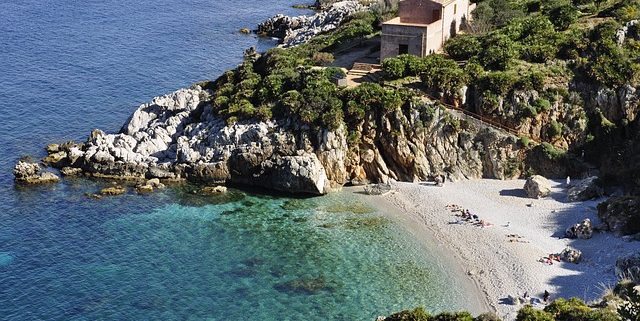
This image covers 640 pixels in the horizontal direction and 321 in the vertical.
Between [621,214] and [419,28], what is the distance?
28279 mm

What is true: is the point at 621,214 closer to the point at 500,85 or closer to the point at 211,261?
the point at 500,85

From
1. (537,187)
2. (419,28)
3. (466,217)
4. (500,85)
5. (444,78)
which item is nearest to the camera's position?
(466,217)

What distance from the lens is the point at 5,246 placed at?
5162 centimetres

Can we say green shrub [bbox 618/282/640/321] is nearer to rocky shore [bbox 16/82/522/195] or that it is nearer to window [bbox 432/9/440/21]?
rocky shore [bbox 16/82/522/195]

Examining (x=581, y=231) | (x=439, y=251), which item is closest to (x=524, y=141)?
(x=581, y=231)

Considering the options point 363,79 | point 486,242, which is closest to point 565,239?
point 486,242

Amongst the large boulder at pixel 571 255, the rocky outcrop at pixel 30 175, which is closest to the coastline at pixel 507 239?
the large boulder at pixel 571 255

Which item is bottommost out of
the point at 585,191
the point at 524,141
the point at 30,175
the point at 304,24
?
the point at 30,175

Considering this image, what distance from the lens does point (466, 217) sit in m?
54.4

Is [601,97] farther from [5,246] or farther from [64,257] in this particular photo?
[5,246]

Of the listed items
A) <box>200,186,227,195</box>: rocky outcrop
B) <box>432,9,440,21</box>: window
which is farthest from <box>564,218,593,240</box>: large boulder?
<box>432,9,440,21</box>: window

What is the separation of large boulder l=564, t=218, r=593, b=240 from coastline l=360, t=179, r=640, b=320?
0.42 meters

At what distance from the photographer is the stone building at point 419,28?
70250 mm

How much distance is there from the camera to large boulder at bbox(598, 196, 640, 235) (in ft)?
160
